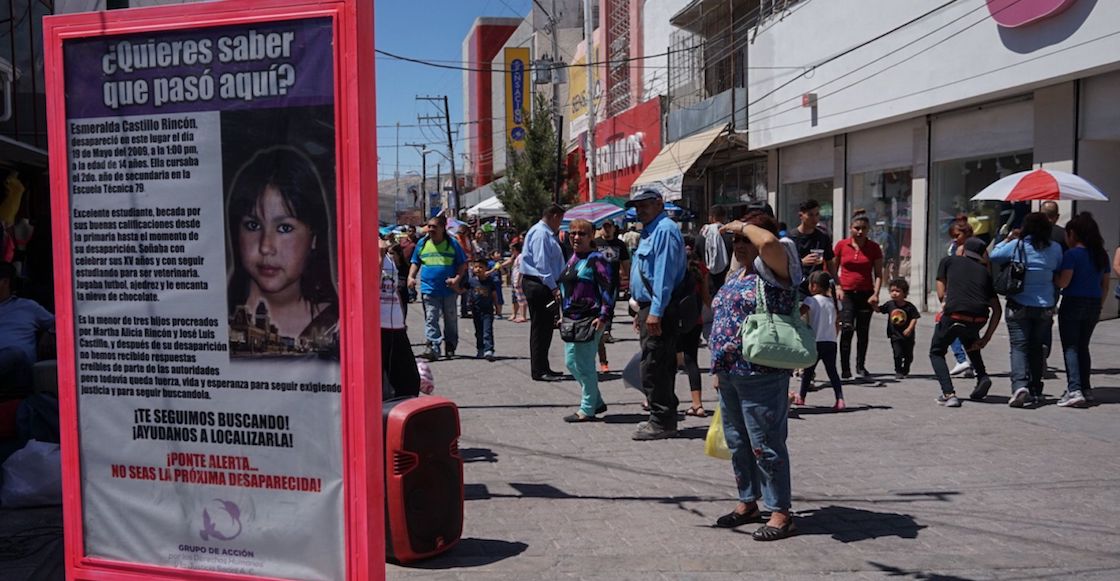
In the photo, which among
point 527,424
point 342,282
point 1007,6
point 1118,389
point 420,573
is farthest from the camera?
point 1007,6

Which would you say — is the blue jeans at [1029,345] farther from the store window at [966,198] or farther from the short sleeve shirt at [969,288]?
the store window at [966,198]

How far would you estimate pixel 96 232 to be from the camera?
3.53 meters

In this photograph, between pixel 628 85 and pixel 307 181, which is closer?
pixel 307 181

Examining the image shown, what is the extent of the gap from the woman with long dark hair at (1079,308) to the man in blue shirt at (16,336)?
8.11 meters

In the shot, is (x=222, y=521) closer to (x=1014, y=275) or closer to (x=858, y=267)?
(x=1014, y=275)

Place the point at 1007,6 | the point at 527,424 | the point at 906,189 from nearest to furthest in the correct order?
the point at 527,424 < the point at 1007,6 < the point at 906,189

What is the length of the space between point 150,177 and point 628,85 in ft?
113

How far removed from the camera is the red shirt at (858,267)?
10.4 m

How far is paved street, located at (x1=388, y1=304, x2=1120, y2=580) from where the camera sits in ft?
15.4

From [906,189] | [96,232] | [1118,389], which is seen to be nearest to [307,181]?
[96,232]

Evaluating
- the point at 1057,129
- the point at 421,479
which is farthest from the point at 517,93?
the point at 421,479

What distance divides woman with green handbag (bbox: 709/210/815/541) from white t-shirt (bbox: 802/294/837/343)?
3.83 metres

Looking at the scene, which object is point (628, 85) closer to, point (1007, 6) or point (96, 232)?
point (1007, 6)

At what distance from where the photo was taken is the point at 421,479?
Answer: 463 centimetres
